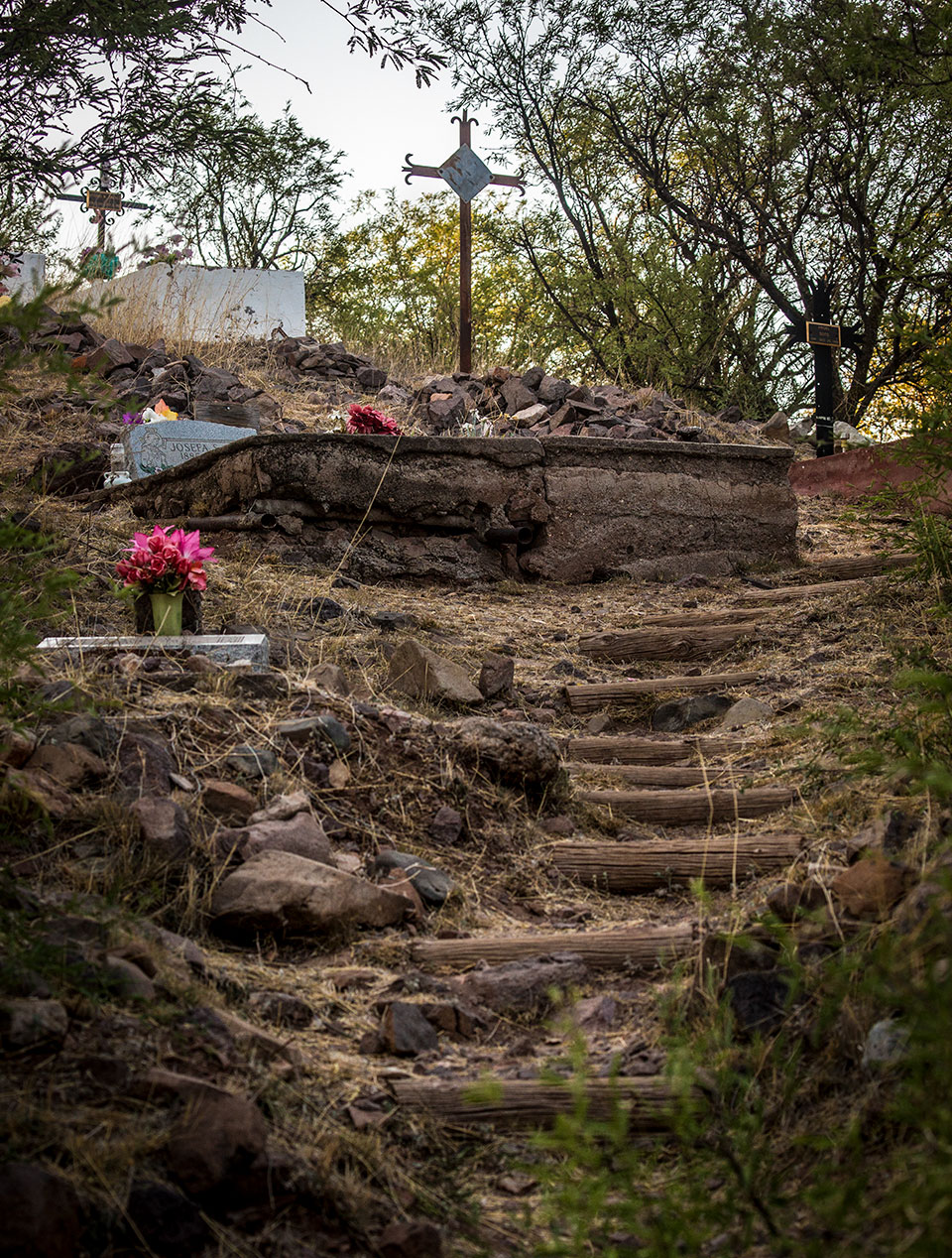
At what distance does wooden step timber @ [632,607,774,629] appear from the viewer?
5273 mm

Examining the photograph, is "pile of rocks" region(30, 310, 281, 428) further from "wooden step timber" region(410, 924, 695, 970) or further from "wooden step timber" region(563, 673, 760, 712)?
"wooden step timber" region(410, 924, 695, 970)

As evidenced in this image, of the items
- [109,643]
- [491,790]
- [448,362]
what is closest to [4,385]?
[109,643]

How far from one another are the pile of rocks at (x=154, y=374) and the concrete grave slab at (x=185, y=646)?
529 centimetres

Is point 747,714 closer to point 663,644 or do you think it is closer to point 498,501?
point 663,644

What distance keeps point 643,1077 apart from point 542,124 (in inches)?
506

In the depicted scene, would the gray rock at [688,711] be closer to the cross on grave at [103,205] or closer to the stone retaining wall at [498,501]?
the stone retaining wall at [498,501]

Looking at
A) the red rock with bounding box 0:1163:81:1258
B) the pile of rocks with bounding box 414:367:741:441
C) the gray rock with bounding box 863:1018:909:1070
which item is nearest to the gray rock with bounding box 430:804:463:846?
the gray rock with bounding box 863:1018:909:1070

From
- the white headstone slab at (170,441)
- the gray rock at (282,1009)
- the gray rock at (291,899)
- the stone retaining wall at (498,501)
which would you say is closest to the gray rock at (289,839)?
the gray rock at (291,899)

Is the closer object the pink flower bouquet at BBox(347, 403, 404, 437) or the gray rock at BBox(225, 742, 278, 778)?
the gray rock at BBox(225, 742, 278, 778)

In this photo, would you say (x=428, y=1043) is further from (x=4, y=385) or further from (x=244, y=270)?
(x=244, y=270)

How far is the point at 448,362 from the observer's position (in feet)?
40.2

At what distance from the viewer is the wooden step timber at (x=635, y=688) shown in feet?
14.4

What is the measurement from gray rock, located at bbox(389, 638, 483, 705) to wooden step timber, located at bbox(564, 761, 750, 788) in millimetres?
542

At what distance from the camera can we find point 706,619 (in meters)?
5.30
